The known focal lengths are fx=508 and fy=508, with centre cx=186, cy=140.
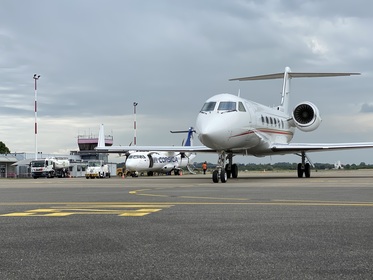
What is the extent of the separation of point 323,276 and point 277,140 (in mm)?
28271

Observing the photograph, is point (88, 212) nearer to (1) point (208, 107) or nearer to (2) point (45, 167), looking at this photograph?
(1) point (208, 107)

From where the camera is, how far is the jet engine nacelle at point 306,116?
31688 millimetres

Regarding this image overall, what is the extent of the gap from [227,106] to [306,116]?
915 cm

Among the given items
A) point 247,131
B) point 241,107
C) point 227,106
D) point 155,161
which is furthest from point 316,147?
point 155,161

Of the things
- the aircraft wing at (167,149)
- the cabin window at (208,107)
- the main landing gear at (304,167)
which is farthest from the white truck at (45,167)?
the cabin window at (208,107)

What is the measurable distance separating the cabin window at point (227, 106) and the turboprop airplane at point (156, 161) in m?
24.7

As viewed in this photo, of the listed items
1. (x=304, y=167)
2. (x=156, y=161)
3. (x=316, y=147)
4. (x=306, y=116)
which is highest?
(x=306, y=116)

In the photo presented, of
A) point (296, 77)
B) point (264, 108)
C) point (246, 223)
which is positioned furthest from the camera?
point (296, 77)

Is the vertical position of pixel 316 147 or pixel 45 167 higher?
pixel 316 147

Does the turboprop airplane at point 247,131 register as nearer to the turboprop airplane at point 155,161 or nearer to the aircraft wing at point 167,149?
the aircraft wing at point 167,149

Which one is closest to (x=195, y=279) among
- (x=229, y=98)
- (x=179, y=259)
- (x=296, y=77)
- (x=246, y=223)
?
(x=179, y=259)

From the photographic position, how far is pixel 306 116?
32.4 meters

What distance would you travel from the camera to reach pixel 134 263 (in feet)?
15.3

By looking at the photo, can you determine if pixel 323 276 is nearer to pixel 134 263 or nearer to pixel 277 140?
pixel 134 263
